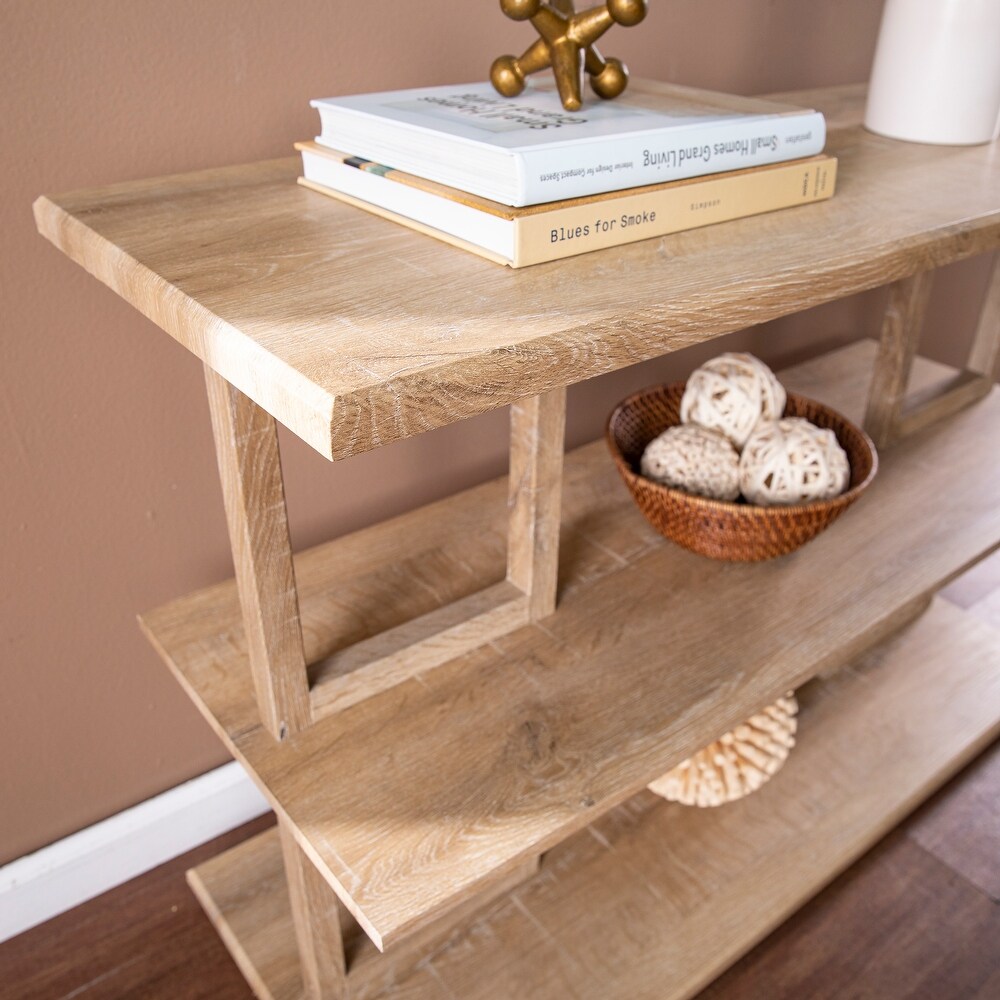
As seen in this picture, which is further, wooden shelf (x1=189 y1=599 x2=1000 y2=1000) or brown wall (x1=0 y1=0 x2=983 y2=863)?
wooden shelf (x1=189 y1=599 x2=1000 y2=1000)

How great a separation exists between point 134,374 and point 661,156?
0.51m

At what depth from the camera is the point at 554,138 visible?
0.63 meters

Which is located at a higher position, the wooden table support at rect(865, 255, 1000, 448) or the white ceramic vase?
the white ceramic vase

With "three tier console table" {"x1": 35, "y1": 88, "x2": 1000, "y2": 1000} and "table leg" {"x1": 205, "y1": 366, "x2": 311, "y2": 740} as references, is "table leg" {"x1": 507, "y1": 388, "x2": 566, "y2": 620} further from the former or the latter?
"table leg" {"x1": 205, "y1": 366, "x2": 311, "y2": 740}

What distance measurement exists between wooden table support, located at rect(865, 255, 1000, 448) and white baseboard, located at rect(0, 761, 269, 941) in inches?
34.7

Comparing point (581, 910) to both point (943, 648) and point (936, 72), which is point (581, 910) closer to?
point (943, 648)

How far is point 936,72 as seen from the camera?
91cm

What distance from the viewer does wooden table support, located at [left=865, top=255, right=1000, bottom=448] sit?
1.12 m

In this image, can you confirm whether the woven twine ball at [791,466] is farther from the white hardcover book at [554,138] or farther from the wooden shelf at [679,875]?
the wooden shelf at [679,875]

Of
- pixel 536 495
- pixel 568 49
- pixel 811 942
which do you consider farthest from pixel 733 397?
pixel 811 942

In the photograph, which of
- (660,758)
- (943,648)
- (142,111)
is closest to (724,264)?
(660,758)

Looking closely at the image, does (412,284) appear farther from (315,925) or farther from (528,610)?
(315,925)

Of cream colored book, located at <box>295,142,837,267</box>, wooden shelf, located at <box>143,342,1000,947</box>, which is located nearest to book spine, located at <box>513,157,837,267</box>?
cream colored book, located at <box>295,142,837,267</box>

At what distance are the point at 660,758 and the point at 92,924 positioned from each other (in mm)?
707
